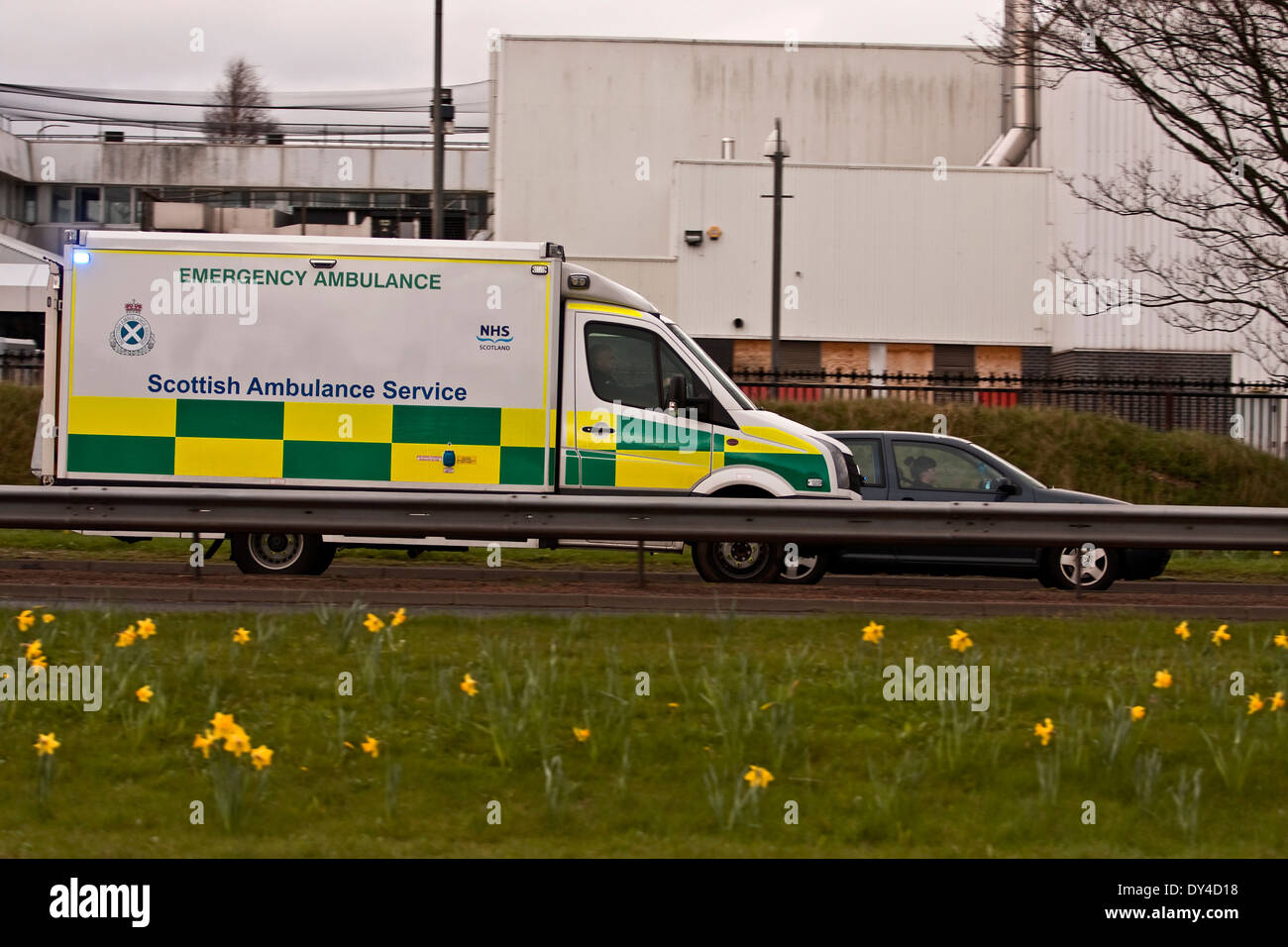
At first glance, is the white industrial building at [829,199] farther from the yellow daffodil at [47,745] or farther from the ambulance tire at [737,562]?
the yellow daffodil at [47,745]

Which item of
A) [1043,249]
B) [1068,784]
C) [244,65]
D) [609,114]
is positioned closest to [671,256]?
[609,114]

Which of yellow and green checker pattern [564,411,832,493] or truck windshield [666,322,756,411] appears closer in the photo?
yellow and green checker pattern [564,411,832,493]

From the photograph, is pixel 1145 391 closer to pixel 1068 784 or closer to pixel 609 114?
pixel 1068 784

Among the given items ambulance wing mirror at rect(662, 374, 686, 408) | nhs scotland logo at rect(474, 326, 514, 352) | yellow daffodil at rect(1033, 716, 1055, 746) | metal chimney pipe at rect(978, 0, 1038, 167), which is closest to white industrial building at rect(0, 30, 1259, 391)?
metal chimney pipe at rect(978, 0, 1038, 167)

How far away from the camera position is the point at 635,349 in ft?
43.6

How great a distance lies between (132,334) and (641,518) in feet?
16.9

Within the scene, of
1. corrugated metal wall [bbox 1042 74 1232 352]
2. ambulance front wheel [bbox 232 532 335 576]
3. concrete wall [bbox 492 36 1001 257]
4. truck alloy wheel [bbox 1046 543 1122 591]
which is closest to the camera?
ambulance front wheel [bbox 232 532 335 576]

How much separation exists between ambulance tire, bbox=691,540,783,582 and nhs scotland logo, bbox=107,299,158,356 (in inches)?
206

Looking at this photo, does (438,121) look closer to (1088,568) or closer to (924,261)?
(1088,568)

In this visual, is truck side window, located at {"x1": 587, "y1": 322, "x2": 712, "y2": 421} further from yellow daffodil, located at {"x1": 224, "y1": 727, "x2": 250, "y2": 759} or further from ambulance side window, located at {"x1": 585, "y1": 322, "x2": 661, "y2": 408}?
yellow daffodil, located at {"x1": 224, "y1": 727, "x2": 250, "y2": 759}

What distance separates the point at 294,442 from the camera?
13016 mm

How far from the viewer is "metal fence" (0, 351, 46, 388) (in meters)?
22.4

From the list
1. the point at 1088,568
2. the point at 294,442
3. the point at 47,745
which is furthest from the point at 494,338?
the point at 47,745
